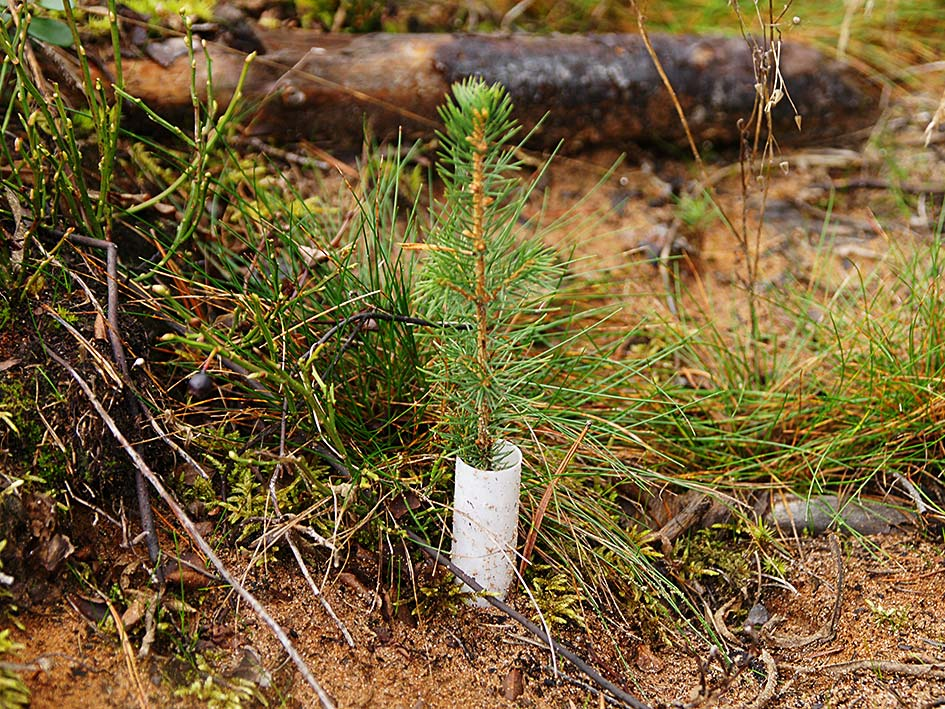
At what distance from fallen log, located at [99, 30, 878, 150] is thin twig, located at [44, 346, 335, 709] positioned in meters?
1.12

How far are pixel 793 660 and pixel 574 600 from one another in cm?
45

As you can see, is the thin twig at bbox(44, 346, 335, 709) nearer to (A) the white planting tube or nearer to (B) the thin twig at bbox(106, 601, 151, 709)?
(B) the thin twig at bbox(106, 601, 151, 709)

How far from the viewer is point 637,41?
3.14 metres

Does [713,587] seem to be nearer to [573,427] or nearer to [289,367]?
[573,427]

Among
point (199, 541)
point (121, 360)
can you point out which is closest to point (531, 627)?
point (199, 541)

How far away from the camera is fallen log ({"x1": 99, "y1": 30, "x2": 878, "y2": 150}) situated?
258 centimetres

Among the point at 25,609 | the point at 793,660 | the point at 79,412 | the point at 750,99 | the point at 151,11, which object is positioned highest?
the point at 151,11

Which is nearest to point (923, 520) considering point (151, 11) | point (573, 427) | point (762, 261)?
point (573, 427)

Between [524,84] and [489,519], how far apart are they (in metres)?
1.82

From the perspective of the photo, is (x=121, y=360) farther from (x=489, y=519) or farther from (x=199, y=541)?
(x=489, y=519)

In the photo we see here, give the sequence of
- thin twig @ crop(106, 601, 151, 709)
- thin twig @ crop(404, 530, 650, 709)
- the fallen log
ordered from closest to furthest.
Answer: thin twig @ crop(106, 601, 151, 709)
thin twig @ crop(404, 530, 650, 709)
the fallen log

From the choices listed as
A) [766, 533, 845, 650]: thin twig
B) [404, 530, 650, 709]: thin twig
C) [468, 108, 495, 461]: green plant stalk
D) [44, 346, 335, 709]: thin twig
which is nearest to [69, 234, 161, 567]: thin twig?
[44, 346, 335, 709]: thin twig

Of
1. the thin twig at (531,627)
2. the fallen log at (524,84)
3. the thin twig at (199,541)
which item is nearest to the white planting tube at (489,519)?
the thin twig at (531,627)

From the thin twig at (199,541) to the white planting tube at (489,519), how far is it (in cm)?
36
